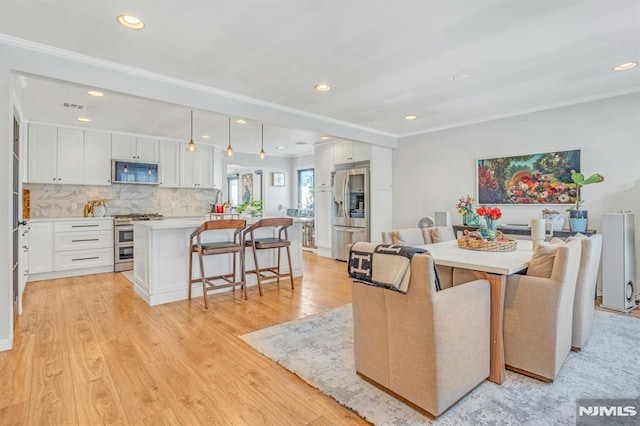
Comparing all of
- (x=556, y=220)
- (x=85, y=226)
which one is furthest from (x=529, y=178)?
(x=85, y=226)

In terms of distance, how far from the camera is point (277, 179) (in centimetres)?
862

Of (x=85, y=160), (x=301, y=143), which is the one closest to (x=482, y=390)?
(x=301, y=143)

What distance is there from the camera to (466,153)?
5078 millimetres

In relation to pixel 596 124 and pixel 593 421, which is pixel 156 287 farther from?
pixel 596 124

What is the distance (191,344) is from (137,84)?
237 cm

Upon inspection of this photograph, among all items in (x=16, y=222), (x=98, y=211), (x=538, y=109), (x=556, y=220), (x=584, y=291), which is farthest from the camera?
(x=98, y=211)

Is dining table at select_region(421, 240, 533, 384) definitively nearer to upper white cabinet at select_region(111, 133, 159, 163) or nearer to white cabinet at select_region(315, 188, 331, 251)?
white cabinet at select_region(315, 188, 331, 251)

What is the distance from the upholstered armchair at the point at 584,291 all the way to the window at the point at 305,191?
6.36 meters

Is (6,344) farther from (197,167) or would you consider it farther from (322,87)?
(197,167)

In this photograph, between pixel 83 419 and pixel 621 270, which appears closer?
pixel 83 419

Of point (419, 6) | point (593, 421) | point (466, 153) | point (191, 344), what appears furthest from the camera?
point (466, 153)

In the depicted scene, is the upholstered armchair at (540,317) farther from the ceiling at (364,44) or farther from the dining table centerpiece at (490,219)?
the ceiling at (364,44)

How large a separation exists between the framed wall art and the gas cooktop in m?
3.11

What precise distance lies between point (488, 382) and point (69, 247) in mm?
5741
